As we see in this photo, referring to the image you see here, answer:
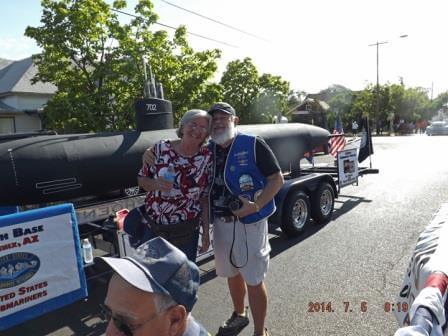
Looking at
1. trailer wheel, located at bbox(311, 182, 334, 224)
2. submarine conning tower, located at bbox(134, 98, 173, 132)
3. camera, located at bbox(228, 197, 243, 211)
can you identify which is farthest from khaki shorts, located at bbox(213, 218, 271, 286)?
trailer wheel, located at bbox(311, 182, 334, 224)

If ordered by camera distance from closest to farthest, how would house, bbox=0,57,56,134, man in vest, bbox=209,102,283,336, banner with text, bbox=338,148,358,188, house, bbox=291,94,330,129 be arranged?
man in vest, bbox=209,102,283,336, banner with text, bbox=338,148,358,188, house, bbox=0,57,56,134, house, bbox=291,94,330,129

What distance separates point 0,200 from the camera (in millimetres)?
3996

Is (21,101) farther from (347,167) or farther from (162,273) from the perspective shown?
(162,273)

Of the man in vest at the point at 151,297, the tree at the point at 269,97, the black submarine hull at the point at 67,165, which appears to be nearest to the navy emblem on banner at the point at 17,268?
the black submarine hull at the point at 67,165

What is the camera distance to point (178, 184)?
2.98m

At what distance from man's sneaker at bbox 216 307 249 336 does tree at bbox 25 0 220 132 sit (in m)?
10.5

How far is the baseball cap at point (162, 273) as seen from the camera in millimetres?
1296

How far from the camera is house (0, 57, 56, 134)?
23856 millimetres

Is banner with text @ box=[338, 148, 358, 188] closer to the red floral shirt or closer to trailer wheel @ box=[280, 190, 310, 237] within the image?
trailer wheel @ box=[280, 190, 310, 237]

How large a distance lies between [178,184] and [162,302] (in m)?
1.70

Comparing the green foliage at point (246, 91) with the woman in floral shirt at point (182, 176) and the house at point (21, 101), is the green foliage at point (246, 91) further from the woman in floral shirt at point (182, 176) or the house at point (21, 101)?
the woman in floral shirt at point (182, 176)

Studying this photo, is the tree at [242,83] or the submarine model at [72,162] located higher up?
the tree at [242,83]

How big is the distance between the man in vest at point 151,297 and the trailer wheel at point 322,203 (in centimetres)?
582

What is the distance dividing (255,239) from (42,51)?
1297 cm
